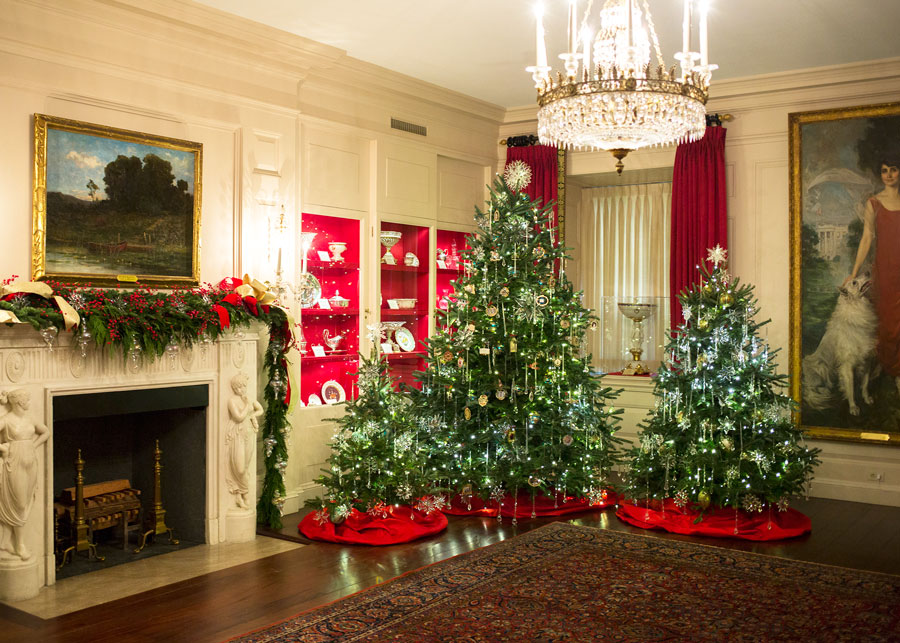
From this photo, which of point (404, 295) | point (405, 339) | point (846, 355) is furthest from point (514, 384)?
point (846, 355)

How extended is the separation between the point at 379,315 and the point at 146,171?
248 centimetres

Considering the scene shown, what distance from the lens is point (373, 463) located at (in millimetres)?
5570

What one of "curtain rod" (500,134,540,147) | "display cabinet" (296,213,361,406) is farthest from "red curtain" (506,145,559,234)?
"display cabinet" (296,213,361,406)

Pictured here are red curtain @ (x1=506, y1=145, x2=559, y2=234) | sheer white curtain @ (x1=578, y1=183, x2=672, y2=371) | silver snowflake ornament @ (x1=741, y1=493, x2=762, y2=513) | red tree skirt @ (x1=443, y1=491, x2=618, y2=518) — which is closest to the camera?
silver snowflake ornament @ (x1=741, y1=493, x2=762, y2=513)

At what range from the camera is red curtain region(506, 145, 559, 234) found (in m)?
8.23

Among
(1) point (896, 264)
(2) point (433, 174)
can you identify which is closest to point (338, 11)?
(2) point (433, 174)

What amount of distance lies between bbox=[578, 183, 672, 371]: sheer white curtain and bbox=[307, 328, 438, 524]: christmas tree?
345 cm

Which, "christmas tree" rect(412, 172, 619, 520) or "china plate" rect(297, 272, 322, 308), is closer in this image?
"christmas tree" rect(412, 172, 619, 520)

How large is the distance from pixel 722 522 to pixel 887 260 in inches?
103

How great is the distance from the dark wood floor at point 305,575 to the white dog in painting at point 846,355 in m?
0.92

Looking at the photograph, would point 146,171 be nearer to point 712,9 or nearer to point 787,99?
point 712,9

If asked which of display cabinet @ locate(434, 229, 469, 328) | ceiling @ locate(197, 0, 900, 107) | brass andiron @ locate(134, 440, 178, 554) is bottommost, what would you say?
brass andiron @ locate(134, 440, 178, 554)

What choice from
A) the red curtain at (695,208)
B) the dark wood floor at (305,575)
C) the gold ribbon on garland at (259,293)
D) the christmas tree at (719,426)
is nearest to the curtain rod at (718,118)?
the red curtain at (695,208)

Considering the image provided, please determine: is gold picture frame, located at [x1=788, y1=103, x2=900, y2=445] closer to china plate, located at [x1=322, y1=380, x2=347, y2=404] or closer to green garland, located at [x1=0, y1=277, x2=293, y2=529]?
china plate, located at [x1=322, y1=380, x2=347, y2=404]
